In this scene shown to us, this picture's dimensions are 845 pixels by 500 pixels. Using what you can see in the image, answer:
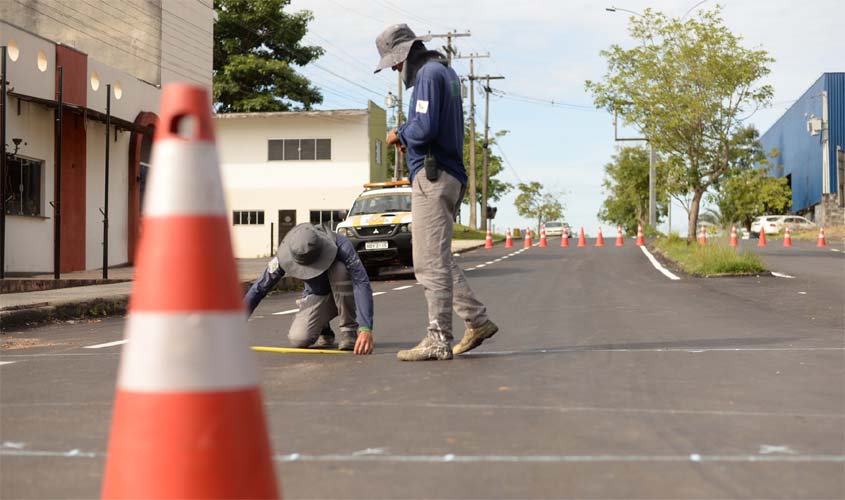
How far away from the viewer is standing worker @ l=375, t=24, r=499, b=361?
21.9ft

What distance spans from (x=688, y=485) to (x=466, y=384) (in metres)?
2.34

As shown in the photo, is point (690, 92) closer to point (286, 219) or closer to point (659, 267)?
point (659, 267)

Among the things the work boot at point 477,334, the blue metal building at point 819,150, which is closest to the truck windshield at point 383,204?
the work boot at point 477,334

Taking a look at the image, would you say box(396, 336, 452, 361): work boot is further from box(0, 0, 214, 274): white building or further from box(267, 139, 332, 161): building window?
box(267, 139, 332, 161): building window

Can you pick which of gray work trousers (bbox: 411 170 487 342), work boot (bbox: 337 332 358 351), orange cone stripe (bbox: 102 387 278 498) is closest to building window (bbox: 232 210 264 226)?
work boot (bbox: 337 332 358 351)

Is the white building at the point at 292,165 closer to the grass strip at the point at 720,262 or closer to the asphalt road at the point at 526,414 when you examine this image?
the grass strip at the point at 720,262

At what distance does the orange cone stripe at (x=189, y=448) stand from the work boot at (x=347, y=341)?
4929 mm

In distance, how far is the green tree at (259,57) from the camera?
53.4 m

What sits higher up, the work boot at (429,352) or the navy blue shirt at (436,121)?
the navy blue shirt at (436,121)

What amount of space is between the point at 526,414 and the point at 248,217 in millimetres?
41647

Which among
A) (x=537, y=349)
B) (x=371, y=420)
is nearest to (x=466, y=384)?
(x=371, y=420)

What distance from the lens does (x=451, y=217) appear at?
6832 mm

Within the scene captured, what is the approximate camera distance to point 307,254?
718 centimetres

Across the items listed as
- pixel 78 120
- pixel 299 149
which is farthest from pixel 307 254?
pixel 299 149
